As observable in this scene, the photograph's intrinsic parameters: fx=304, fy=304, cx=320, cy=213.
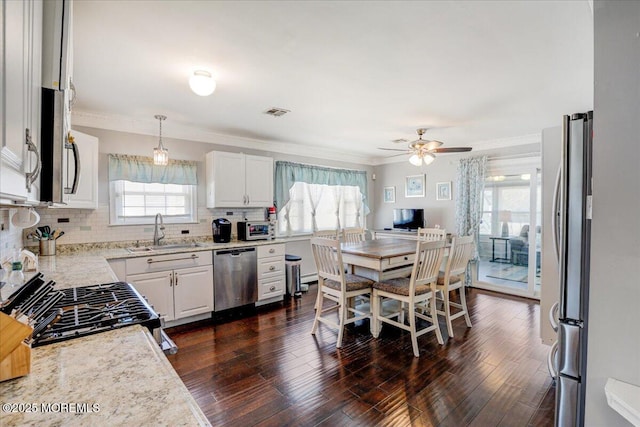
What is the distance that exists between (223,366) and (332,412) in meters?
1.07

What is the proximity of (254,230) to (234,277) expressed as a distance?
0.70 meters

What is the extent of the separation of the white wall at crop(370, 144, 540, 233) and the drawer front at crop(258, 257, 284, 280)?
114 inches

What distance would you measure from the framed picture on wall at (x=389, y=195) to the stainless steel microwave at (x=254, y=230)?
9.67 feet

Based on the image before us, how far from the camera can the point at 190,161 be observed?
4105 millimetres

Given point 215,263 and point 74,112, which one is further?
point 215,263

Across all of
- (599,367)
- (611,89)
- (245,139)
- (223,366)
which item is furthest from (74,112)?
(599,367)

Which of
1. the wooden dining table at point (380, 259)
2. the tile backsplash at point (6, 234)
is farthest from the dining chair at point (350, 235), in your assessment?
the tile backsplash at point (6, 234)

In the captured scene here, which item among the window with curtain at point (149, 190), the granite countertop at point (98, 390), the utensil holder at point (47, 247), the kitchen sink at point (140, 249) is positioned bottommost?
the granite countertop at point (98, 390)

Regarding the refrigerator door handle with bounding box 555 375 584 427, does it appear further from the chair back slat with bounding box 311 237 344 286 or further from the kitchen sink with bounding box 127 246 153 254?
the kitchen sink with bounding box 127 246 153 254

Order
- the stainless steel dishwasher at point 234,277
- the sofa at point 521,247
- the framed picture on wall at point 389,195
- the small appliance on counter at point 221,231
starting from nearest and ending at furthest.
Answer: the stainless steel dishwasher at point 234,277 → the small appliance on counter at point 221,231 → the sofa at point 521,247 → the framed picture on wall at point 389,195

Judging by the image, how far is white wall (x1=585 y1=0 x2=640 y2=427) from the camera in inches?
40.3

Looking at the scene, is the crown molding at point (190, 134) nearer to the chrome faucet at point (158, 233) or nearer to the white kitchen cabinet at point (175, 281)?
the chrome faucet at point (158, 233)

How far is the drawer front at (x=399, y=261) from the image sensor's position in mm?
3137

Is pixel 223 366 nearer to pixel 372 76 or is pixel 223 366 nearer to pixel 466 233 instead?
pixel 372 76
